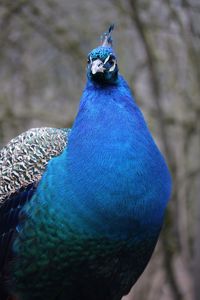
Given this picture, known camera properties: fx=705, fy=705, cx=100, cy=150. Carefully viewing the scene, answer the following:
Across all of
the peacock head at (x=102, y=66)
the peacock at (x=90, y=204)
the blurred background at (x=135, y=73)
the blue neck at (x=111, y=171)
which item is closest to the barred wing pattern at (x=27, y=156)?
the peacock at (x=90, y=204)

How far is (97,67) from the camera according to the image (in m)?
3.35

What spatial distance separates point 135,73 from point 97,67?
2.83m

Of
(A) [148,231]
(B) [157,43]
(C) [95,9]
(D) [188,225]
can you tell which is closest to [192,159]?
(D) [188,225]

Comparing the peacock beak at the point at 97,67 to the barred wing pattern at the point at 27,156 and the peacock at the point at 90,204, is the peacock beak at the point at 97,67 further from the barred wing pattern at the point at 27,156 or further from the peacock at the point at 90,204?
the barred wing pattern at the point at 27,156

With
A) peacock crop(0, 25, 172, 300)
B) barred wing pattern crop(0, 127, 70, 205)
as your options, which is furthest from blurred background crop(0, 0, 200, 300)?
peacock crop(0, 25, 172, 300)

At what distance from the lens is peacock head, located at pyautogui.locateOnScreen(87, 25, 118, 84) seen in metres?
3.37

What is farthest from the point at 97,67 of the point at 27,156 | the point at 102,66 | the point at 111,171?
the point at 27,156

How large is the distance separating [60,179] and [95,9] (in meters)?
3.17

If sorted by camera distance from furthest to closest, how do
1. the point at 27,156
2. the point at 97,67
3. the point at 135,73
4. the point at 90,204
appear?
the point at 135,73 < the point at 27,156 < the point at 97,67 < the point at 90,204

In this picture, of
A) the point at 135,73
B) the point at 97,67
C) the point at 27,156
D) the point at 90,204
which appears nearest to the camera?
the point at 90,204

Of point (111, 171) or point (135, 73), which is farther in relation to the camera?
point (135, 73)

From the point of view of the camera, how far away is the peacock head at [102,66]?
11.1ft

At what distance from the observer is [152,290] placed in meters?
6.26

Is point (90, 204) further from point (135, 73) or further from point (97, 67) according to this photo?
point (135, 73)
